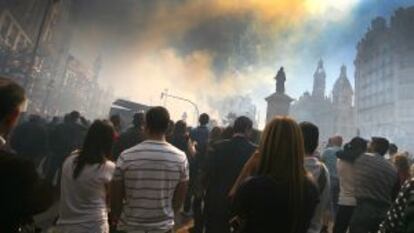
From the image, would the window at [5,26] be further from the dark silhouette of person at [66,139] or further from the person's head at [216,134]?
the person's head at [216,134]

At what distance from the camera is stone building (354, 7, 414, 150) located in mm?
66956

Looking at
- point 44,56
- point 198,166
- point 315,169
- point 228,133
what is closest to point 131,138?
point 228,133

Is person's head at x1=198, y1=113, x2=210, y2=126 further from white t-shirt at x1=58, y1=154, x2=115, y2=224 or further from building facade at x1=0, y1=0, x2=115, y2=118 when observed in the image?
building facade at x1=0, y1=0, x2=115, y2=118

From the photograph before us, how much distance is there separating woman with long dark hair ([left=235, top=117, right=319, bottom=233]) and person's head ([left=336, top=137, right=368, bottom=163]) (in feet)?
12.6

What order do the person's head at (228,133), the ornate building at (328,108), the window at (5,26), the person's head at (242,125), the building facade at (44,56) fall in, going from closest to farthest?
1. the person's head at (242,125)
2. the person's head at (228,133)
3. the building facade at (44,56)
4. the window at (5,26)
5. the ornate building at (328,108)

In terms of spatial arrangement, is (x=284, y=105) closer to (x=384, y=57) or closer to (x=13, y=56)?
(x=13, y=56)

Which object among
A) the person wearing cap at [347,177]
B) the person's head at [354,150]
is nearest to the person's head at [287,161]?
the person wearing cap at [347,177]

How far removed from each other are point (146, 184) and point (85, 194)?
0.60 metres

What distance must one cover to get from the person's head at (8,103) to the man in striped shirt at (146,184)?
150 centimetres

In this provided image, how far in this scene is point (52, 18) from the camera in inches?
2709

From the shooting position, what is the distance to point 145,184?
12.4ft

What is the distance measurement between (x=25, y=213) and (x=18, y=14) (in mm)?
53306

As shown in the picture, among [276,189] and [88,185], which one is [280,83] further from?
[276,189]

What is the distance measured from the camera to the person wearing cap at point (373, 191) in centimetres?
579
